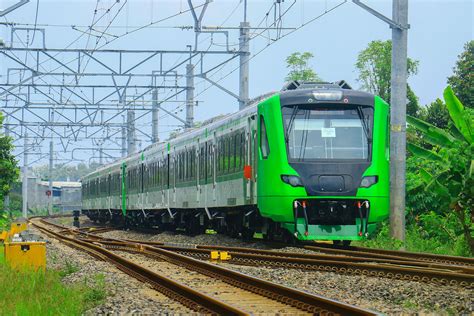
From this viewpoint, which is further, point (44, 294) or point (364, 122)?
point (364, 122)

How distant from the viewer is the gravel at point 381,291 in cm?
942

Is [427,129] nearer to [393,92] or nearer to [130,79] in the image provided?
[393,92]

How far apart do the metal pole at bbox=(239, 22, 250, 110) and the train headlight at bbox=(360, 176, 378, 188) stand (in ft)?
36.5

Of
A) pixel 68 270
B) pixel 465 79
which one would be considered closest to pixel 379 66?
pixel 465 79

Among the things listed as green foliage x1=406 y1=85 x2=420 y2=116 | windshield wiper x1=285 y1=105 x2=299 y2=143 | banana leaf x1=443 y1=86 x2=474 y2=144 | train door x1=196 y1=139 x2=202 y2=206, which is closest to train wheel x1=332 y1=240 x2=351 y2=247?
windshield wiper x1=285 y1=105 x2=299 y2=143

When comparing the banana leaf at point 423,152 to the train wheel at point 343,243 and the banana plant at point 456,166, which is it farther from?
the train wheel at point 343,243

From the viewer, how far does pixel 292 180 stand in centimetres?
1766

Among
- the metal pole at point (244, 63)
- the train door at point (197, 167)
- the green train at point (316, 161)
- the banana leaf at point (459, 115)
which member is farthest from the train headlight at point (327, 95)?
the metal pole at point (244, 63)

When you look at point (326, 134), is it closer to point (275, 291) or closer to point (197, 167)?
point (275, 291)

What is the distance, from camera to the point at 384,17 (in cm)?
2016

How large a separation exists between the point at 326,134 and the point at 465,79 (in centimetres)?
3742

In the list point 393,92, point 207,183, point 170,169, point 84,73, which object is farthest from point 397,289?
point 84,73

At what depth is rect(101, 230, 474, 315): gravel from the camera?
30.9ft

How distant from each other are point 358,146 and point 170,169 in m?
13.5
